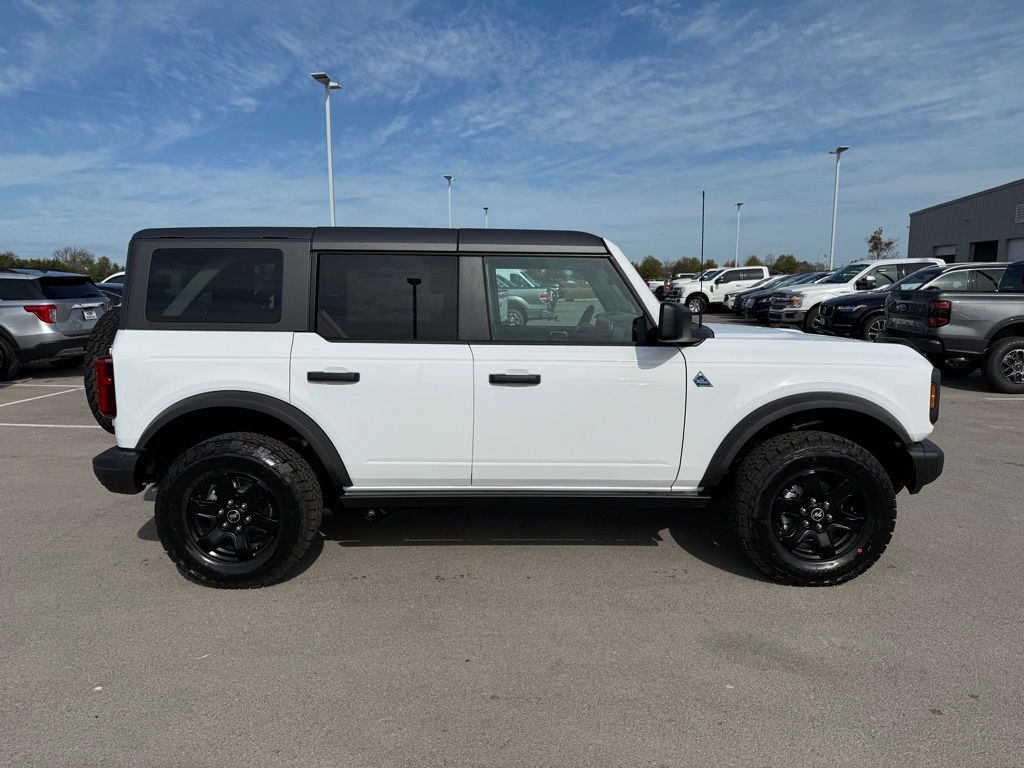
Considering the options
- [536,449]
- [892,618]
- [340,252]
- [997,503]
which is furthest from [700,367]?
[997,503]

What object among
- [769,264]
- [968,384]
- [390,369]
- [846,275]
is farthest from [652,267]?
[390,369]

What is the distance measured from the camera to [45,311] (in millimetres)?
9961

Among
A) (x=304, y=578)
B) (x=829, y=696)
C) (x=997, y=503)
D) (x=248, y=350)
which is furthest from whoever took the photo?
(x=997, y=503)

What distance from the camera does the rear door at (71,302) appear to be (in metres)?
10.1

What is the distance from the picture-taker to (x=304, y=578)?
3637mm

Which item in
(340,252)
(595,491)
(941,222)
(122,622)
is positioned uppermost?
(941,222)

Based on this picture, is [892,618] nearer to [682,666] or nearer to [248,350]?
[682,666]

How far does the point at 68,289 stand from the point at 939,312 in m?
12.6

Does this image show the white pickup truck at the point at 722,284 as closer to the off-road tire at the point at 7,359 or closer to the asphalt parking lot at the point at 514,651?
the off-road tire at the point at 7,359

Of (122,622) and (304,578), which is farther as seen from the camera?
(304,578)

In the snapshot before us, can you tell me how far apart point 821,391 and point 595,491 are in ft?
4.14

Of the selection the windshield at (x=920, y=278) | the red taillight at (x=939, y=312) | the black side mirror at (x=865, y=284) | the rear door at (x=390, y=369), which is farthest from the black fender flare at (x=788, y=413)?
the black side mirror at (x=865, y=284)

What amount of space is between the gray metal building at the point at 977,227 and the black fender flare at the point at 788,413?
32428mm

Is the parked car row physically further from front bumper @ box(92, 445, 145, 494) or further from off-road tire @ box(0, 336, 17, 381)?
off-road tire @ box(0, 336, 17, 381)
